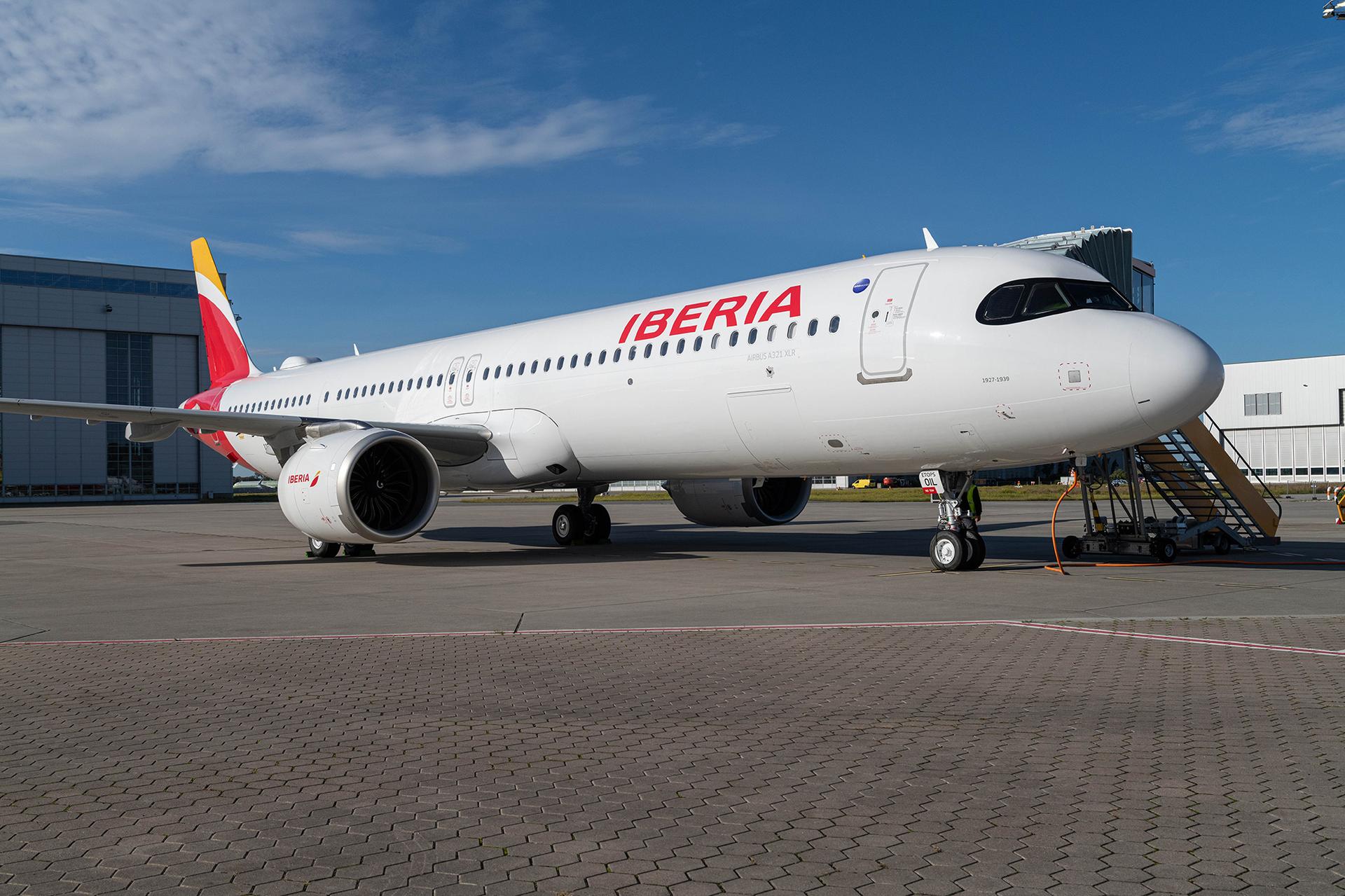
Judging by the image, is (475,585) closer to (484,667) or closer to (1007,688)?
(484,667)

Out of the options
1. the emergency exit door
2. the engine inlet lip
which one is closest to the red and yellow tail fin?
the engine inlet lip

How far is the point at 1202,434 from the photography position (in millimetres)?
16969

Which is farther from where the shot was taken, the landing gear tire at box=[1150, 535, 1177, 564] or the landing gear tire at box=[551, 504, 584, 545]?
the landing gear tire at box=[551, 504, 584, 545]

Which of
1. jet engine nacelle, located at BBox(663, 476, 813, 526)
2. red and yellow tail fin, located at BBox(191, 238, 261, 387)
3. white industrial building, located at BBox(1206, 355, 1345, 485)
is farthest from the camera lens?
white industrial building, located at BBox(1206, 355, 1345, 485)

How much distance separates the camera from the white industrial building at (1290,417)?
193ft

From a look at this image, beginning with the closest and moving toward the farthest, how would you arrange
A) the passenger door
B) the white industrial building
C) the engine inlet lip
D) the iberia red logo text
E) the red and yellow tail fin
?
1. the iberia red logo text
2. the engine inlet lip
3. the passenger door
4. the red and yellow tail fin
5. the white industrial building

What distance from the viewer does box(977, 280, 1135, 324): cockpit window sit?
11.8 meters

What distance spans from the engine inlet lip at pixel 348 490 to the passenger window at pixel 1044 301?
7904mm

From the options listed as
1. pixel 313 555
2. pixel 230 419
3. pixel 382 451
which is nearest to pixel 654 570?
pixel 382 451

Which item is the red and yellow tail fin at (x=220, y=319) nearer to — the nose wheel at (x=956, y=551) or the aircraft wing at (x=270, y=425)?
the aircraft wing at (x=270, y=425)

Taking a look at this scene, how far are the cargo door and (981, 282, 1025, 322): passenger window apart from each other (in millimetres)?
10136

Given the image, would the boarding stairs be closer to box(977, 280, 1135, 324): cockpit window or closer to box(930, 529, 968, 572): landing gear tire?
box(930, 529, 968, 572): landing gear tire

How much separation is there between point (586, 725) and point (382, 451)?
11060mm

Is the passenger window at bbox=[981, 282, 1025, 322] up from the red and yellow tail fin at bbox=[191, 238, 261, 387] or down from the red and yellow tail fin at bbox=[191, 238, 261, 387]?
down
